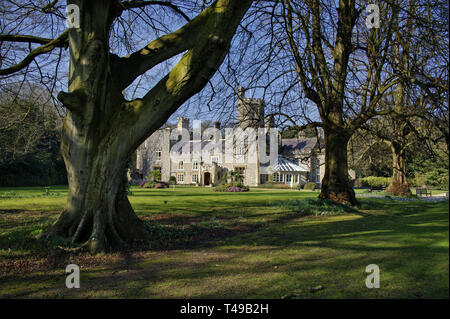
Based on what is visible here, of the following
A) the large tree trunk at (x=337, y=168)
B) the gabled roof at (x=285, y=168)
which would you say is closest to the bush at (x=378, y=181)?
the gabled roof at (x=285, y=168)

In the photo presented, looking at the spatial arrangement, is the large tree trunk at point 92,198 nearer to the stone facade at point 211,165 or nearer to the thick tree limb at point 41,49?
the thick tree limb at point 41,49

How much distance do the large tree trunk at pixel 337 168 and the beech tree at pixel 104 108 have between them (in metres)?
10.2

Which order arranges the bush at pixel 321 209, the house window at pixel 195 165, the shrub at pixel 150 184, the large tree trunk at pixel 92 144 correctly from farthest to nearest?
the house window at pixel 195 165
the shrub at pixel 150 184
the bush at pixel 321 209
the large tree trunk at pixel 92 144

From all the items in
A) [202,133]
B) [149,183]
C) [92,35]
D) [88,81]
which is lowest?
[149,183]

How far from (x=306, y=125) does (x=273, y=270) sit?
10858 millimetres

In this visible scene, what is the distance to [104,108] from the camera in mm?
6344

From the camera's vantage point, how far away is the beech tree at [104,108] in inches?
226

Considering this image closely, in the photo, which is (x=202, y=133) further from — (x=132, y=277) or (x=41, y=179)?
(x=132, y=277)

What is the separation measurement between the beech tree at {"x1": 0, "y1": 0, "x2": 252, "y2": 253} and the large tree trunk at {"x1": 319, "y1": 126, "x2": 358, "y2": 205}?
10.2m

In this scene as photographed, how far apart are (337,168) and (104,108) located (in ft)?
39.0

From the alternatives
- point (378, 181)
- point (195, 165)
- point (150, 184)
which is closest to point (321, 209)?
point (150, 184)

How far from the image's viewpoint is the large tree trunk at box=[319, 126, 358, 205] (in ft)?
48.1
